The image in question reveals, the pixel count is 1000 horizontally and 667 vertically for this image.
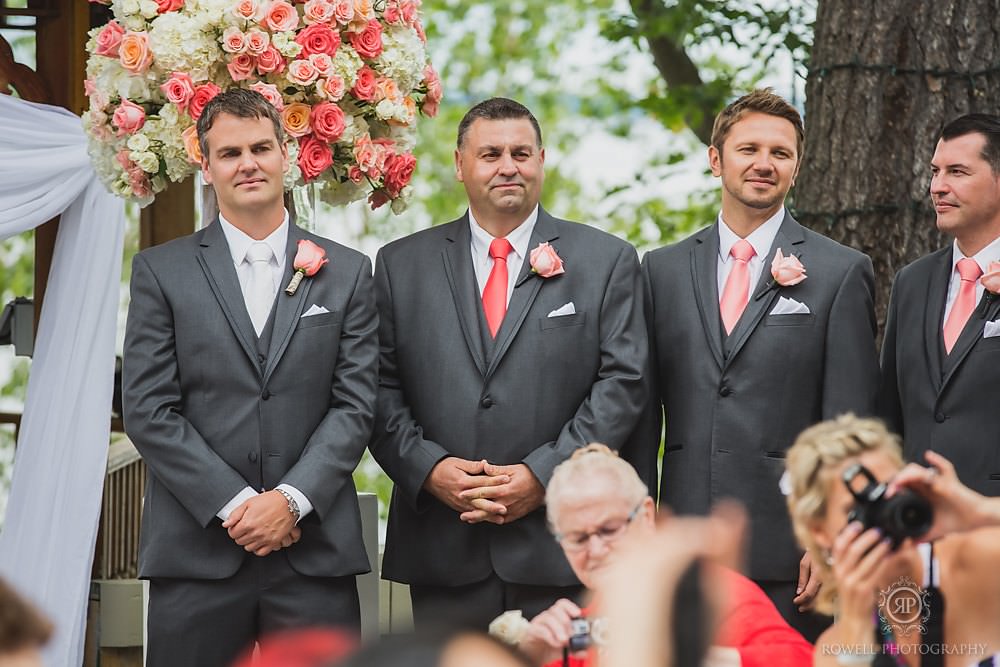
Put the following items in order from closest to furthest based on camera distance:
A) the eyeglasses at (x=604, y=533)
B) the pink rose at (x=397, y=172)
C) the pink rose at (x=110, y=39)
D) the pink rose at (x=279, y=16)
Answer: the eyeglasses at (x=604, y=533), the pink rose at (x=279, y=16), the pink rose at (x=110, y=39), the pink rose at (x=397, y=172)

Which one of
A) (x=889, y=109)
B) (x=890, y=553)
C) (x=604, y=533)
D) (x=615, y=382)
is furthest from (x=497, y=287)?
(x=889, y=109)

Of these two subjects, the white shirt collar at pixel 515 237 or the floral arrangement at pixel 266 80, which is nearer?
the floral arrangement at pixel 266 80

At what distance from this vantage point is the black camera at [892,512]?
2703 mm

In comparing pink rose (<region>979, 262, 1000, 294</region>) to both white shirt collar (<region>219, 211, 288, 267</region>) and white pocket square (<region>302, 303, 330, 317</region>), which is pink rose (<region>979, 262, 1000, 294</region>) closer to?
white pocket square (<region>302, 303, 330, 317</region>)

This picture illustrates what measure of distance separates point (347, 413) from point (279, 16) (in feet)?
3.94

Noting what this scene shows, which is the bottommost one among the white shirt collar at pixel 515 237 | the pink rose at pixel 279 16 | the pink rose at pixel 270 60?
the white shirt collar at pixel 515 237

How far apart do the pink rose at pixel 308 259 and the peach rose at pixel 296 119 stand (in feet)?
1.34

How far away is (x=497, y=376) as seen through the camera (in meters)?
4.48

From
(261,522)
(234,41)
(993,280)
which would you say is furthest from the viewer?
(234,41)

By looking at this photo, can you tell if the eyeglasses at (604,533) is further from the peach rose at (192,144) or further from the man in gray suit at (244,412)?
the peach rose at (192,144)

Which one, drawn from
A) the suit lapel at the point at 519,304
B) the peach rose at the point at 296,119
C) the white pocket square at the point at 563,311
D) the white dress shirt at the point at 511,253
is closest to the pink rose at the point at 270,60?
the peach rose at the point at 296,119

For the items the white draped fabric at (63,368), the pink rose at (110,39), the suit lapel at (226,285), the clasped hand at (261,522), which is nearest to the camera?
the clasped hand at (261,522)

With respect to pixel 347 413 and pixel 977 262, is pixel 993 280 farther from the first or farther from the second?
pixel 347 413

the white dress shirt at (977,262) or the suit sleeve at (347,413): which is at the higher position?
the white dress shirt at (977,262)
